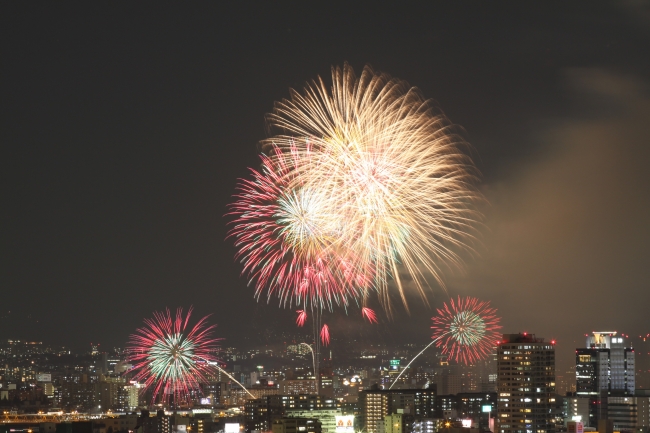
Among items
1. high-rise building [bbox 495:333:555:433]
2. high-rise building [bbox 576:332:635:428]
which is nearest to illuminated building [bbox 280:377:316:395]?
high-rise building [bbox 576:332:635:428]

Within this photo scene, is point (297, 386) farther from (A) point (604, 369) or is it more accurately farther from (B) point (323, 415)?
(A) point (604, 369)

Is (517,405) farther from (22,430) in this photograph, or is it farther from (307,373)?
(307,373)

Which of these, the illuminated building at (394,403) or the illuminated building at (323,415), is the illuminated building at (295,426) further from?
the illuminated building at (394,403)

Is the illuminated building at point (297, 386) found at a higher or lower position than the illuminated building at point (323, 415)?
higher

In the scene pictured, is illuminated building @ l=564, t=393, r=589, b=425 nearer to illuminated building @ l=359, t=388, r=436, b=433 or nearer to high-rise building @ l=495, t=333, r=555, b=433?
illuminated building @ l=359, t=388, r=436, b=433

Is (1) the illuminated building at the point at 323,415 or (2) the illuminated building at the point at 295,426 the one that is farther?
(1) the illuminated building at the point at 323,415

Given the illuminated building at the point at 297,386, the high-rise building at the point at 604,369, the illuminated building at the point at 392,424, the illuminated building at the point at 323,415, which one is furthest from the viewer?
the illuminated building at the point at 297,386

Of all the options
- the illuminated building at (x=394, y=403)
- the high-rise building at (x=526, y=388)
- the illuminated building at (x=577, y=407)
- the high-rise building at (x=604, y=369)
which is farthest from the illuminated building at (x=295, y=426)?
the high-rise building at (x=604, y=369)

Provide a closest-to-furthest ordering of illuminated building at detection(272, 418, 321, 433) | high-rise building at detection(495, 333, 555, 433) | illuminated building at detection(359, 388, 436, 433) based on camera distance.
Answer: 1. high-rise building at detection(495, 333, 555, 433)
2. illuminated building at detection(272, 418, 321, 433)
3. illuminated building at detection(359, 388, 436, 433)
